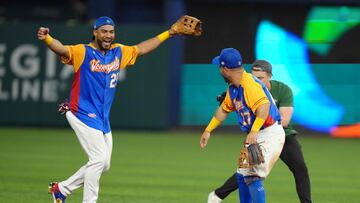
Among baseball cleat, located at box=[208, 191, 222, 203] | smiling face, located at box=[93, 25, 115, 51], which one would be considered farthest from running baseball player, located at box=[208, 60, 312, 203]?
smiling face, located at box=[93, 25, 115, 51]

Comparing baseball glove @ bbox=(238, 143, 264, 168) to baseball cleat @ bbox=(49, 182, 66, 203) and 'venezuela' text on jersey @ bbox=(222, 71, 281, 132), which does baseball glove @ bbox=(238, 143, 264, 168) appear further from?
baseball cleat @ bbox=(49, 182, 66, 203)

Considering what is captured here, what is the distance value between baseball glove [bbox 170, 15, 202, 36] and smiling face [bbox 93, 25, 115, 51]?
2.80ft

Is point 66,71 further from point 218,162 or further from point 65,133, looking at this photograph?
point 218,162

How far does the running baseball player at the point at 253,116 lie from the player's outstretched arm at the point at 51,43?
1.67 metres

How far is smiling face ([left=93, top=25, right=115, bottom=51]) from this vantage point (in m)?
10.6

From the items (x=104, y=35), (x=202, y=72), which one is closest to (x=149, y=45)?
(x=104, y=35)

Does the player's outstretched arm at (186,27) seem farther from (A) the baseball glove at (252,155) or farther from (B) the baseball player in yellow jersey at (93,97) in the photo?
(A) the baseball glove at (252,155)

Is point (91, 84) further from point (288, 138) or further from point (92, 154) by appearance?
point (288, 138)

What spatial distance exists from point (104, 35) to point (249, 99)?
1.83m

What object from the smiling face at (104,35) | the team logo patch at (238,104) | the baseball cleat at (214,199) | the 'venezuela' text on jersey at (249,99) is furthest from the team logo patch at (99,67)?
the baseball cleat at (214,199)

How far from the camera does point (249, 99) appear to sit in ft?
32.8

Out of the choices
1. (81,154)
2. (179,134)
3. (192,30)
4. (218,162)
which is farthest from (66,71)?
(192,30)

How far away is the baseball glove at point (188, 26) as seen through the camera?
11055 millimetres

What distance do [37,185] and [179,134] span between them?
9.78 meters
